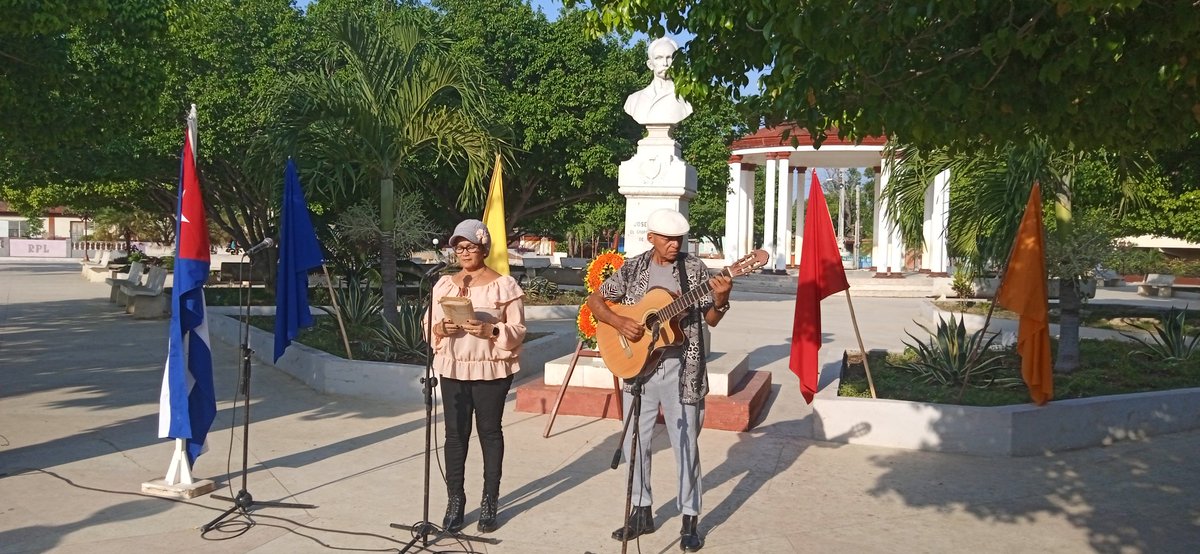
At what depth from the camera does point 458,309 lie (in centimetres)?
496

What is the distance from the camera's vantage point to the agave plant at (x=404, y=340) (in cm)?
1037

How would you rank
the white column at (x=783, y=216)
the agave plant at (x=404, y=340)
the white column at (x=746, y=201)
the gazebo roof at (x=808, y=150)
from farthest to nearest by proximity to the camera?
the white column at (x=746, y=201) < the white column at (x=783, y=216) < the gazebo roof at (x=808, y=150) < the agave plant at (x=404, y=340)

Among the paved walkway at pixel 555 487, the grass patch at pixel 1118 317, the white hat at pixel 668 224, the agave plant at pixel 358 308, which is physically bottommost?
the paved walkway at pixel 555 487

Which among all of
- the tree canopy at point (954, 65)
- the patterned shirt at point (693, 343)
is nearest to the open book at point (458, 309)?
the patterned shirt at point (693, 343)

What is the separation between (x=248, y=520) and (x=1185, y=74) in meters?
5.47

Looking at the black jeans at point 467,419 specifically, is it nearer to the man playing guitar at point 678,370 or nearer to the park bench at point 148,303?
the man playing guitar at point 678,370

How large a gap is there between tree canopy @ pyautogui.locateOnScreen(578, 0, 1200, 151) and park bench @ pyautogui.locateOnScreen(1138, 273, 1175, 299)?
97.3 feet

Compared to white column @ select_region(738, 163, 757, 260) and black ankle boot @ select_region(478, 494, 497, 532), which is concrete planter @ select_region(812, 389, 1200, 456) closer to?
black ankle boot @ select_region(478, 494, 497, 532)

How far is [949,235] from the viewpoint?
14.6 metres

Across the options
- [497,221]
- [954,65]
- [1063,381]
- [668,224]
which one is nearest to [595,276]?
[497,221]

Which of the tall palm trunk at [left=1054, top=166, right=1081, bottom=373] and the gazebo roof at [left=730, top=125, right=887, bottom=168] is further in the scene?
the gazebo roof at [left=730, top=125, right=887, bottom=168]

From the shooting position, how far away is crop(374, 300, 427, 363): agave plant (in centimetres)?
1037

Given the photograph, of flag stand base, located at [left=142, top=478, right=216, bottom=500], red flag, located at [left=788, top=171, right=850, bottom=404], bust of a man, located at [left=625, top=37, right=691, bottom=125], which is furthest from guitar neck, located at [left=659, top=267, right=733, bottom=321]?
bust of a man, located at [left=625, top=37, right=691, bottom=125]

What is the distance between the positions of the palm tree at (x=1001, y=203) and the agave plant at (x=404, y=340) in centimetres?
583
